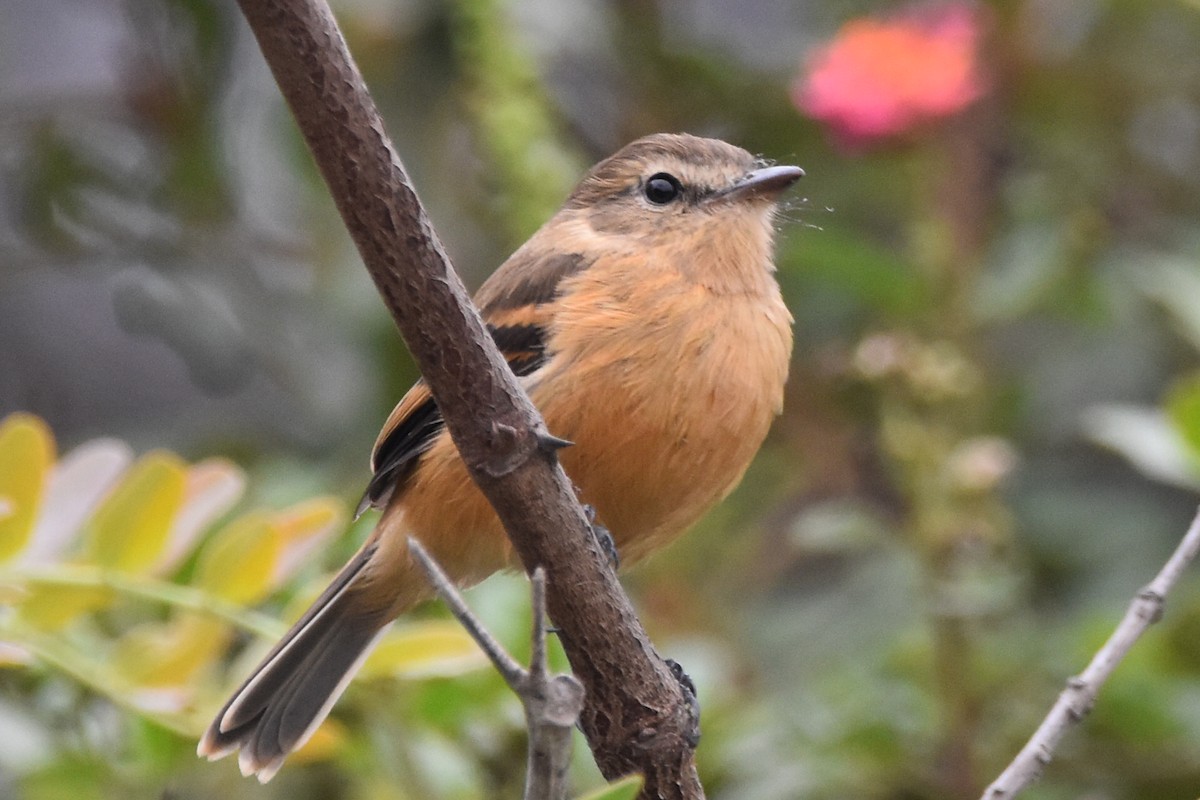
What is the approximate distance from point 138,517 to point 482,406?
0.96 metres

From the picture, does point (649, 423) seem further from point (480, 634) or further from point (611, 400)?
point (480, 634)

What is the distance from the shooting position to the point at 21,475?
270cm

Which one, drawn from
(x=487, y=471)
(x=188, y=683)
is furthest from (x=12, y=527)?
(x=487, y=471)

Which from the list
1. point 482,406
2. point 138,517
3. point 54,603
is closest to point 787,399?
point 138,517

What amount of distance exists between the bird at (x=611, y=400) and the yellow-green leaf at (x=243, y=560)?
0.13 metres

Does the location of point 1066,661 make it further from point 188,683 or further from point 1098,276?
point 188,683

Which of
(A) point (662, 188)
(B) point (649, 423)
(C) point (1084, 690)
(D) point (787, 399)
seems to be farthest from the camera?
(D) point (787, 399)

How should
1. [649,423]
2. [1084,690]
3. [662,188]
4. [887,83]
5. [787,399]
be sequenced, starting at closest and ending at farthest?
[1084,690] → [649,423] → [662,188] → [887,83] → [787,399]

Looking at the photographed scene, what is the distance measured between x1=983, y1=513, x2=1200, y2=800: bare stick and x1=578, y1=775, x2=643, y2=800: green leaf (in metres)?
0.66

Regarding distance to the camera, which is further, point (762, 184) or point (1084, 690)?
point (762, 184)

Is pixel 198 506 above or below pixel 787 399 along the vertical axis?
below

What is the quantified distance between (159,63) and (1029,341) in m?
2.64

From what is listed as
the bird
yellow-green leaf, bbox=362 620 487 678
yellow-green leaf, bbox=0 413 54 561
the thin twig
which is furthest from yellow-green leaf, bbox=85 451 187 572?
the thin twig

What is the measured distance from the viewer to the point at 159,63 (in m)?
4.59
